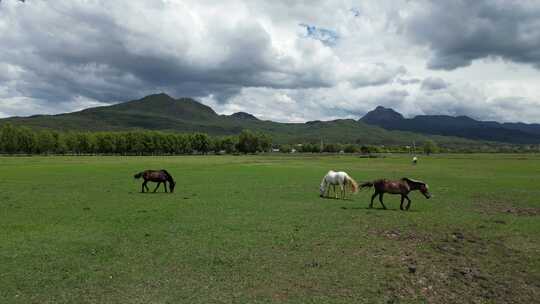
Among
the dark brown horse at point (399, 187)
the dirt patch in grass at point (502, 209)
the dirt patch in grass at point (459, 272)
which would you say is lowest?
the dirt patch in grass at point (502, 209)

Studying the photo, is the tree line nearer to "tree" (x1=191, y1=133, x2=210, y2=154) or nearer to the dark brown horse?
"tree" (x1=191, y1=133, x2=210, y2=154)

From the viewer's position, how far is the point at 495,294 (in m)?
8.62

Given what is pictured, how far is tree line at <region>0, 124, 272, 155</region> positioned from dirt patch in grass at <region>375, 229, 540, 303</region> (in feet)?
517

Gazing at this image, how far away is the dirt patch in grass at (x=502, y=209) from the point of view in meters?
19.2

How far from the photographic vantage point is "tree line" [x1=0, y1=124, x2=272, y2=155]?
13675cm

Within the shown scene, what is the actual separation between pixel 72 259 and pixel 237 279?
218 inches

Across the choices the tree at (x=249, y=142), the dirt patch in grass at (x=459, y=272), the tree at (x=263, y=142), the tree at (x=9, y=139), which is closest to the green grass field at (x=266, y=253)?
the dirt patch in grass at (x=459, y=272)

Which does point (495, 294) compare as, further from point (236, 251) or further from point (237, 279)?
point (236, 251)

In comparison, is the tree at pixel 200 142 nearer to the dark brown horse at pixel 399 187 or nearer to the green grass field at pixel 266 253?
the green grass field at pixel 266 253

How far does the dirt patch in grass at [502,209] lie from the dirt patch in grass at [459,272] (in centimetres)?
762

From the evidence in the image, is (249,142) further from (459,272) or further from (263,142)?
(459,272)

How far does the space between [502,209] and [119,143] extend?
15631 cm

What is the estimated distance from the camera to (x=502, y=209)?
20.3 meters

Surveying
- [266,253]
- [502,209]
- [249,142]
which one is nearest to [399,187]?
[502,209]
